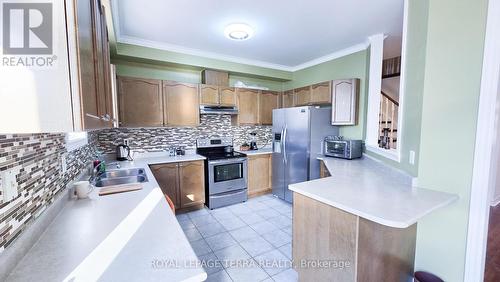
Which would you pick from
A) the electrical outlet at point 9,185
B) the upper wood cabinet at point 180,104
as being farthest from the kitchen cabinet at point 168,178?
the electrical outlet at point 9,185

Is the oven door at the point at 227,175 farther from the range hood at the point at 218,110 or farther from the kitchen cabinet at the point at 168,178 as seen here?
the range hood at the point at 218,110

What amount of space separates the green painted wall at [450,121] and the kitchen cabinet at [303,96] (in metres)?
2.16

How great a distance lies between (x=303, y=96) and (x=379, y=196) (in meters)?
2.64

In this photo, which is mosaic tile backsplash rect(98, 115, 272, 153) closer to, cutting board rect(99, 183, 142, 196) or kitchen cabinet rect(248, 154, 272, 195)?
kitchen cabinet rect(248, 154, 272, 195)

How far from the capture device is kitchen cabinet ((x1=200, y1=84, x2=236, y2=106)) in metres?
3.44

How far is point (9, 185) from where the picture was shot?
2.60ft

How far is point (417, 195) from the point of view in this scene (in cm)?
145

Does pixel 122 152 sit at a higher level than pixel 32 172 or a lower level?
lower

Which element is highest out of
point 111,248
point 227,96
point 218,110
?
point 227,96

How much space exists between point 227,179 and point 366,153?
2085 millimetres

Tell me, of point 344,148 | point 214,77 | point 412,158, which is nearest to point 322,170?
point 344,148

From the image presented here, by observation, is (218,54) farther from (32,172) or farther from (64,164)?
(32,172)

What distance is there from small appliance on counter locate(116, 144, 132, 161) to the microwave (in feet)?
9.43

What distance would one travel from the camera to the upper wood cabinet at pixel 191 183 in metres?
3.12
